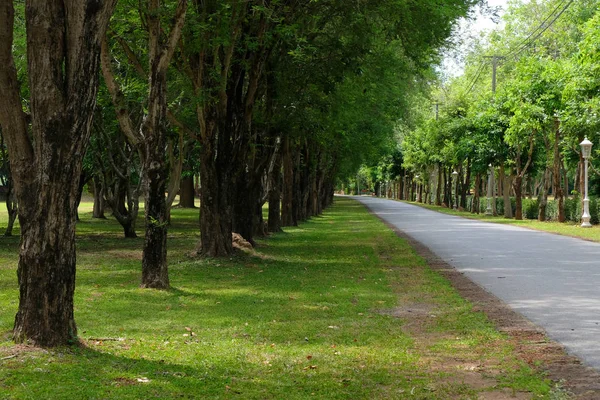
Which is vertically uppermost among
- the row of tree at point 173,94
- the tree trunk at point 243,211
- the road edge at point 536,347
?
the row of tree at point 173,94

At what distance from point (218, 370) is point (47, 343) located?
5.05 ft

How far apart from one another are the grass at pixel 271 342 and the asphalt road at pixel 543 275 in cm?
78

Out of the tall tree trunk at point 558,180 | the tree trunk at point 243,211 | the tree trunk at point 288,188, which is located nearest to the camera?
the tree trunk at point 243,211

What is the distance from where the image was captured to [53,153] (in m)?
7.38

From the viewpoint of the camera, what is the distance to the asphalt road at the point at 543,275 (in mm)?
9383

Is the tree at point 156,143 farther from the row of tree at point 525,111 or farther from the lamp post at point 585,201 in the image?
the lamp post at point 585,201

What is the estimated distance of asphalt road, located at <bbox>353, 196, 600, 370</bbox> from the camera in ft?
30.8

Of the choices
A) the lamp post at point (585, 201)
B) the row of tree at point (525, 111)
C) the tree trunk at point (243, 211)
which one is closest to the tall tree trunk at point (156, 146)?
the tree trunk at point (243, 211)

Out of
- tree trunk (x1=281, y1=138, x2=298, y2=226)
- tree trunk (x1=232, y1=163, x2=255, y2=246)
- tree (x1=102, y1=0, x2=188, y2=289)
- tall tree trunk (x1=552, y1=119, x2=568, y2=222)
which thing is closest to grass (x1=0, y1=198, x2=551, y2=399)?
tree (x1=102, y1=0, x2=188, y2=289)

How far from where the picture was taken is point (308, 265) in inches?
714

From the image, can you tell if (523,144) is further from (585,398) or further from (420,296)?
(585,398)

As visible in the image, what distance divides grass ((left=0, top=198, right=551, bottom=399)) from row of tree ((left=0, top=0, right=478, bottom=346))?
0.83m

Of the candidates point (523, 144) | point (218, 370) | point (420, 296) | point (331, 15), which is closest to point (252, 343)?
point (218, 370)

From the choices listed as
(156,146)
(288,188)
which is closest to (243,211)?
(156,146)
